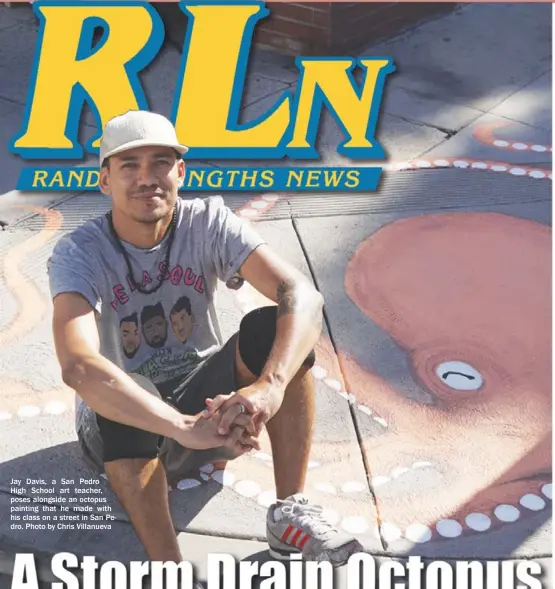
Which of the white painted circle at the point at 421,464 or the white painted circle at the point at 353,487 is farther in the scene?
the white painted circle at the point at 421,464

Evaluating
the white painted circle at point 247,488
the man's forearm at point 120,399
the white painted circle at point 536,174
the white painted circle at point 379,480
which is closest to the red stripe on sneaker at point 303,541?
the white painted circle at point 247,488

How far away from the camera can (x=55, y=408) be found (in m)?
4.20

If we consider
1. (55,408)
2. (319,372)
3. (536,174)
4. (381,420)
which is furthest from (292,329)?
(536,174)

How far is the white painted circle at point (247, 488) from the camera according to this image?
149 inches

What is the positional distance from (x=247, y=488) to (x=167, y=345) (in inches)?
26.8

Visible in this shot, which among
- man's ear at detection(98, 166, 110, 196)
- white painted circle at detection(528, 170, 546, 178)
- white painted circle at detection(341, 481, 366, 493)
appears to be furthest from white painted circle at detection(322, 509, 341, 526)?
white painted circle at detection(528, 170, 546, 178)

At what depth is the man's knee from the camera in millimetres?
3379

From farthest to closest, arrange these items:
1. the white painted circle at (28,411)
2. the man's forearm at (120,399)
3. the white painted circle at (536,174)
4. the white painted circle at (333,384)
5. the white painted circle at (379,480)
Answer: the white painted circle at (536,174)
the white painted circle at (333,384)
the white painted circle at (28,411)
the white painted circle at (379,480)
the man's forearm at (120,399)

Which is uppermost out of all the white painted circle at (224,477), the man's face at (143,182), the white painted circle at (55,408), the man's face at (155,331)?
the man's face at (143,182)

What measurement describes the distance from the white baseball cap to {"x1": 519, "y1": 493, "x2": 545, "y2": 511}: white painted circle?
6.19ft

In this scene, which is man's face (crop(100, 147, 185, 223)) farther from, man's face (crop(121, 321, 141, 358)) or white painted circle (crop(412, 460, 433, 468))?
white painted circle (crop(412, 460, 433, 468))

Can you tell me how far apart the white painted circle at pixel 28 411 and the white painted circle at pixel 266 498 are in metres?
1.06

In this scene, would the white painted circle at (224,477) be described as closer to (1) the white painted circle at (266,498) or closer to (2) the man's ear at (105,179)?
(1) the white painted circle at (266,498)

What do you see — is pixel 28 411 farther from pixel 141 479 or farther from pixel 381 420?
pixel 381 420
